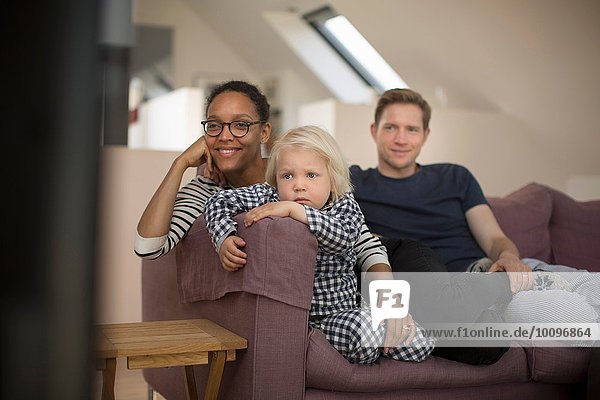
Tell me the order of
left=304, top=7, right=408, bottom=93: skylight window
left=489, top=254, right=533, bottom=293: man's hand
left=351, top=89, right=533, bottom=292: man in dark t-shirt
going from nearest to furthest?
left=489, top=254, right=533, bottom=293: man's hand
left=351, top=89, right=533, bottom=292: man in dark t-shirt
left=304, top=7, right=408, bottom=93: skylight window

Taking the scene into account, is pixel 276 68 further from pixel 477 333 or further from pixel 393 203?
pixel 477 333

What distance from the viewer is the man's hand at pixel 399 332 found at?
4.18 ft

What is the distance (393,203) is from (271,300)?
22.8 inches

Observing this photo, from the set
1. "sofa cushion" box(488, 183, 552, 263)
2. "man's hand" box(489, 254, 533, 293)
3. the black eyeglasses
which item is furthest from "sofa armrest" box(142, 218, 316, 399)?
"sofa cushion" box(488, 183, 552, 263)

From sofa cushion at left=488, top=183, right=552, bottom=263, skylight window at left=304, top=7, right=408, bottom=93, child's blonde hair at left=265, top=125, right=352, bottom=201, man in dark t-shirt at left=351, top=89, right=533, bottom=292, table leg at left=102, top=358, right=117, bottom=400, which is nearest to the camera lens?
table leg at left=102, top=358, right=117, bottom=400

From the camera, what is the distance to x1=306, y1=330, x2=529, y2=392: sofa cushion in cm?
125

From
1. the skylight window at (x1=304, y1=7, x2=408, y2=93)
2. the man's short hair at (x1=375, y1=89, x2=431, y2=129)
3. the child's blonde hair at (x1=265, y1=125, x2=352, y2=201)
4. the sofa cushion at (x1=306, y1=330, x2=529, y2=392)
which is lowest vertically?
the sofa cushion at (x1=306, y1=330, x2=529, y2=392)

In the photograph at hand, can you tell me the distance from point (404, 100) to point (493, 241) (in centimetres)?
38

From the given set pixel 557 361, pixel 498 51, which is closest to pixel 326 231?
pixel 557 361

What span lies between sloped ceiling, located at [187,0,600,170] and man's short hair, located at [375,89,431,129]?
350 mm

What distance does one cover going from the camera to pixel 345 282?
1334 mm

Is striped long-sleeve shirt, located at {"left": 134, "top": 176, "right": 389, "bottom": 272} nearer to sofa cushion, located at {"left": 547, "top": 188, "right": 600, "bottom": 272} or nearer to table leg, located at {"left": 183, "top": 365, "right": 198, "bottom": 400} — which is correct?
table leg, located at {"left": 183, "top": 365, "right": 198, "bottom": 400}

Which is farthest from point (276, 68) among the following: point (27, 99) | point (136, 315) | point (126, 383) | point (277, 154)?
point (27, 99)

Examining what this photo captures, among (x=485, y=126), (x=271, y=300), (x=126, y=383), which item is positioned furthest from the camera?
(x=485, y=126)
